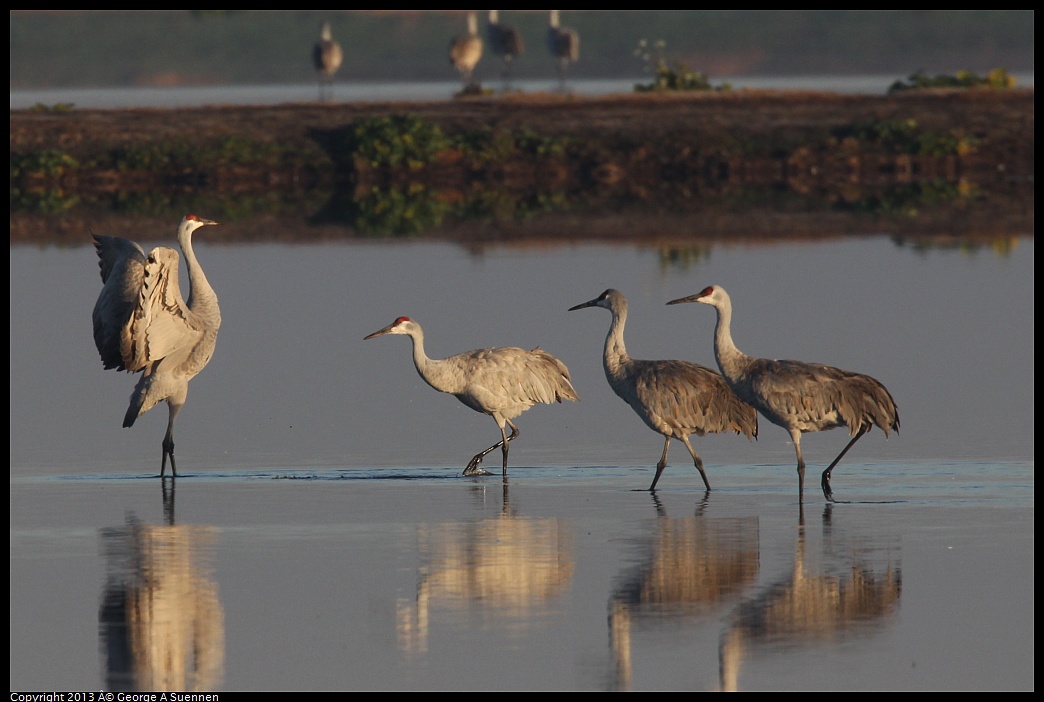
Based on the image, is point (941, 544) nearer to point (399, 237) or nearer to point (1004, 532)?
point (1004, 532)

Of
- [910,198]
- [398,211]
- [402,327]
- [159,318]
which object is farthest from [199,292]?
[910,198]

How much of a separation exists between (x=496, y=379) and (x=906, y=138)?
30043 millimetres

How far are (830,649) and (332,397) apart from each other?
883 centimetres

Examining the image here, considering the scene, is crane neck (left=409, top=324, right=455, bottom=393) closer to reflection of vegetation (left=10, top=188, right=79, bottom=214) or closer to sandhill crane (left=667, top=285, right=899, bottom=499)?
sandhill crane (left=667, top=285, right=899, bottom=499)

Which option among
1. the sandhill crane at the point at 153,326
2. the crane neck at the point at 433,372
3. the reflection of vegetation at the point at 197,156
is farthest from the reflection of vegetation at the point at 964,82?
the sandhill crane at the point at 153,326

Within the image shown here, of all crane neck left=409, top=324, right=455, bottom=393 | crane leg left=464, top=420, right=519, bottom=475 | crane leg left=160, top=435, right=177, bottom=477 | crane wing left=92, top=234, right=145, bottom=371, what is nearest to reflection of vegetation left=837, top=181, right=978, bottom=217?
crane neck left=409, top=324, right=455, bottom=393

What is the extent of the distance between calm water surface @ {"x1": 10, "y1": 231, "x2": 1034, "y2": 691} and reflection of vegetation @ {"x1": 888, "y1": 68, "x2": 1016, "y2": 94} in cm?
2799

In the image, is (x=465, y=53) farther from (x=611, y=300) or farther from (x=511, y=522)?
(x=511, y=522)

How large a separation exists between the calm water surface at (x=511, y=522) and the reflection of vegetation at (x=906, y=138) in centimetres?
2126

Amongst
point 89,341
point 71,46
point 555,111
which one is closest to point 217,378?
point 89,341

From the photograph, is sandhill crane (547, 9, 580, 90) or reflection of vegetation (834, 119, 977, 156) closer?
reflection of vegetation (834, 119, 977, 156)

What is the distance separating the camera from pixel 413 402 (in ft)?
57.5

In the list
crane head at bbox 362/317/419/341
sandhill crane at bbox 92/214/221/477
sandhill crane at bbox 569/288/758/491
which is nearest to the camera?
sandhill crane at bbox 569/288/758/491

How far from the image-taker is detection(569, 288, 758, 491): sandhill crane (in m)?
13.9
